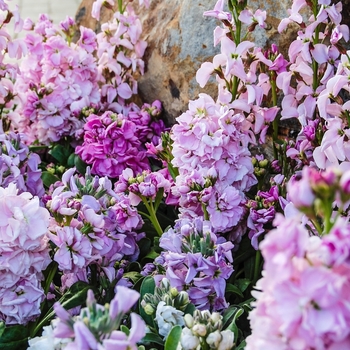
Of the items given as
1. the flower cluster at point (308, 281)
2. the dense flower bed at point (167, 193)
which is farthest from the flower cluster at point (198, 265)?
the flower cluster at point (308, 281)

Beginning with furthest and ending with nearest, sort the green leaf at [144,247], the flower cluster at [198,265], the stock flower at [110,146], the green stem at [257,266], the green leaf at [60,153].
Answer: the green leaf at [60,153] → the stock flower at [110,146] → the green leaf at [144,247] → the green stem at [257,266] → the flower cluster at [198,265]

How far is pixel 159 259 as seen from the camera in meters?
1.34

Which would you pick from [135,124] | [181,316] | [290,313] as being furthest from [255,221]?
[290,313]

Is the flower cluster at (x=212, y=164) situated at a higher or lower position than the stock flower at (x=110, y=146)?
higher

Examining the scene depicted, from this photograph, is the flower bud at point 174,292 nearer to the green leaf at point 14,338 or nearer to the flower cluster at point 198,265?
the flower cluster at point 198,265

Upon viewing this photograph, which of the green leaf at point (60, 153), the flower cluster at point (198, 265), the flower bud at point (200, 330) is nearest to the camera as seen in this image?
the flower bud at point (200, 330)

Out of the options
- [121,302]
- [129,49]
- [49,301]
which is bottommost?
[49,301]

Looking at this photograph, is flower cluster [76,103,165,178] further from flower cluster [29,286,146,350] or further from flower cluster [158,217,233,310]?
flower cluster [29,286,146,350]

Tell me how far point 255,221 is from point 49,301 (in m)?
0.46

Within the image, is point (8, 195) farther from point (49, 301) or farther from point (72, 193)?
point (49, 301)

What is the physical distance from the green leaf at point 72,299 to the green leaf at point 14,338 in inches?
0.8

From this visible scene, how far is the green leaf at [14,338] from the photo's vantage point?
4.03 feet

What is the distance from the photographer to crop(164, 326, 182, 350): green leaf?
3.34ft

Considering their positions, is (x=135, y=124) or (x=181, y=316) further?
(x=135, y=124)
